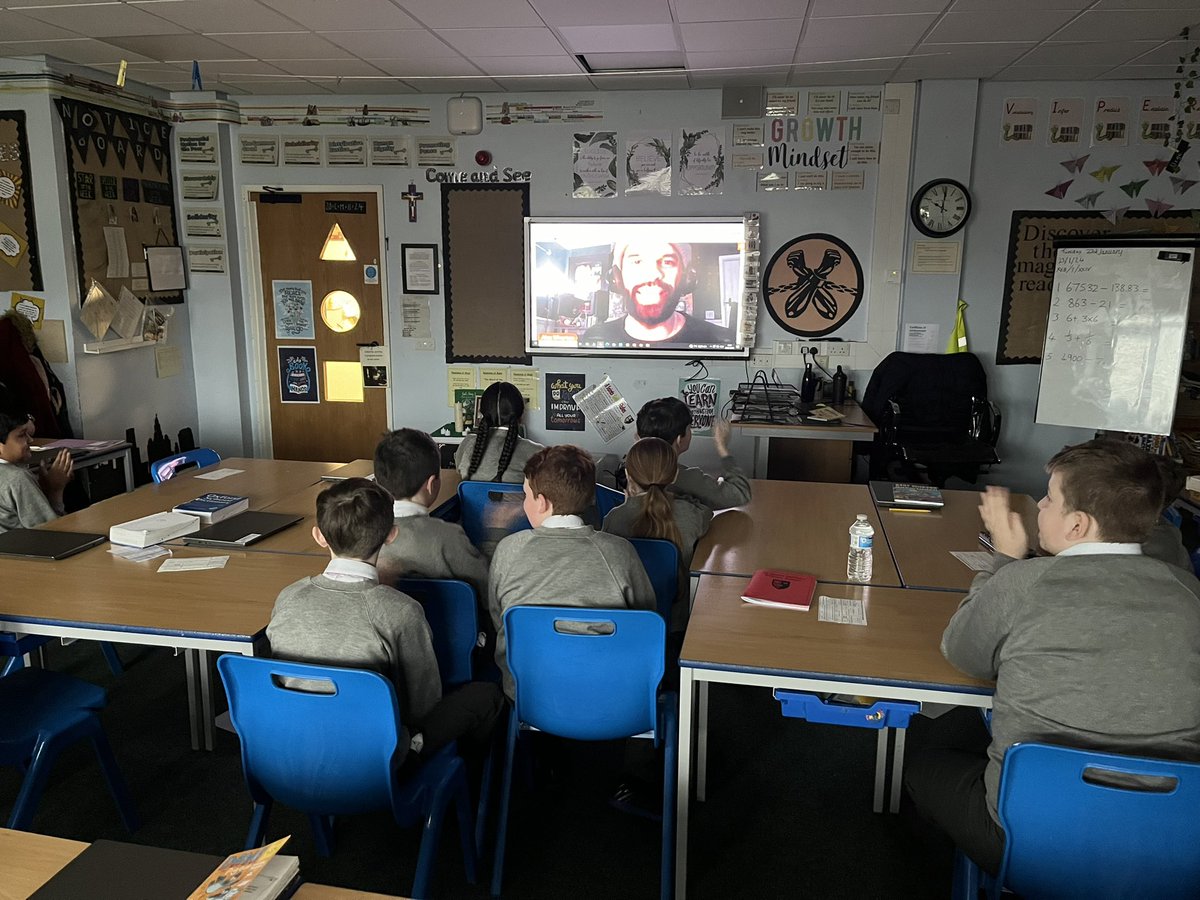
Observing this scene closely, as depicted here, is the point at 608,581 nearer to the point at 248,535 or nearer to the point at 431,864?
the point at 431,864

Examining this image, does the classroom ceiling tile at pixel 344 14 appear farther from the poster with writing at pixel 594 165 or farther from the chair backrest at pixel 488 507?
the chair backrest at pixel 488 507

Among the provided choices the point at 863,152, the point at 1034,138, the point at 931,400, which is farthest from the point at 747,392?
the point at 1034,138

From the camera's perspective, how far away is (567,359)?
5977mm

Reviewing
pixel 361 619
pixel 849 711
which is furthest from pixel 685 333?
pixel 361 619

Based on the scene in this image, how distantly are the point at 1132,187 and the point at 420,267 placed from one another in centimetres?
451

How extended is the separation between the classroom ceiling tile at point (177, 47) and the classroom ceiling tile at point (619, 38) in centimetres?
182

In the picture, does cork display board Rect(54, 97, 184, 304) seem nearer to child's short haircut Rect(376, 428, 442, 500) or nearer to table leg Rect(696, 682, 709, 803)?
child's short haircut Rect(376, 428, 442, 500)

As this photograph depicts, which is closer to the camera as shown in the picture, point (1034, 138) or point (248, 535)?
point (248, 535)

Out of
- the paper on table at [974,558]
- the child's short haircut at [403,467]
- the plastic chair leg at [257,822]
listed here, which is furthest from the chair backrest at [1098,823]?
the child's short haircut at [403,467]

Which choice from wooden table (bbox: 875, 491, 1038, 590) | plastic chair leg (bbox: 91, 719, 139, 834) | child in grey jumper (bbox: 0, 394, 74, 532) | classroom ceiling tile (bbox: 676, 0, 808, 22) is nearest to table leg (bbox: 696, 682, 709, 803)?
wooden table (bbox: 875, 491, 1038, 590)

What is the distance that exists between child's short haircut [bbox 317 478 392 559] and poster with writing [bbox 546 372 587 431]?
395 centimetres

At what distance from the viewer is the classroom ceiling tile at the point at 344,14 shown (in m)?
3.71

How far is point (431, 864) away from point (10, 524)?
2.23 meters

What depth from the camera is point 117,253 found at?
5387 millimetres
